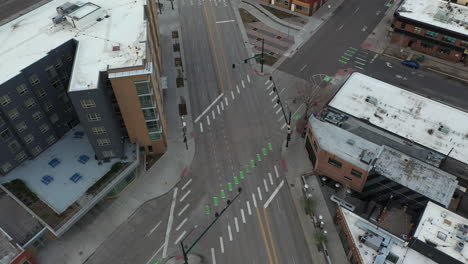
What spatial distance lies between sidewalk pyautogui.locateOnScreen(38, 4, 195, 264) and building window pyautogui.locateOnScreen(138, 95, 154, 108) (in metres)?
13.9

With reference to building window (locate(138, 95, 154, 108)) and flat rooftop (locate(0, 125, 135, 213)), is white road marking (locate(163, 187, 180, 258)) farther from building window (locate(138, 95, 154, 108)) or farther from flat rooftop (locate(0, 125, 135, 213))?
building window (locate(138, 95, 154, 108))

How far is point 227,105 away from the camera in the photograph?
281 ft

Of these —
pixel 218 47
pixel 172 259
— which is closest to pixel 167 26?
pixel 218 47

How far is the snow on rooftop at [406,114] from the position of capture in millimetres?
67875

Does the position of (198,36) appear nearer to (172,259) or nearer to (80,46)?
(80,46)

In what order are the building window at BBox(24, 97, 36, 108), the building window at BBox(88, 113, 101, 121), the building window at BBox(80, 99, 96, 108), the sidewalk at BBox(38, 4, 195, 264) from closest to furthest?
the building window at BBox(80, 99, 96, 108), the building window at BBox(88, 113, 101, 121), the sidewalk at BBox(38, 4, 195, 264), the building window at BBox(24, 97, 36, 108)

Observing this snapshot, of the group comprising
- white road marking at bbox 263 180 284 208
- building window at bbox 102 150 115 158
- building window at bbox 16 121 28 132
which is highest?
building window at bbox 16 121 28 132

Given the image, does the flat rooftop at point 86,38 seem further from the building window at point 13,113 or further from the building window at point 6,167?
the building window at point 6,167

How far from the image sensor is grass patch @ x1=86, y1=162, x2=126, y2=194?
2511 inches

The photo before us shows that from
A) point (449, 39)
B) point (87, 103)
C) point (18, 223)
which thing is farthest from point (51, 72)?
point (449, 39)

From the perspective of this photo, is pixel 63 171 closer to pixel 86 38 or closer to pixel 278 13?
pixel 86 38

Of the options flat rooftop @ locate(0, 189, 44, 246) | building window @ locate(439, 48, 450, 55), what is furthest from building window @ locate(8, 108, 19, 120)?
building window @ locate(439, 48, 450, 55)

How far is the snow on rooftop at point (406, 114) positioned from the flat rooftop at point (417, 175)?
595cm

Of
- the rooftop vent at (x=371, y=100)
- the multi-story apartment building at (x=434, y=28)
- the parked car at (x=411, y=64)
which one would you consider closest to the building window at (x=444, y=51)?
the multi-story apartment building at (x=434, y=28)
